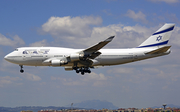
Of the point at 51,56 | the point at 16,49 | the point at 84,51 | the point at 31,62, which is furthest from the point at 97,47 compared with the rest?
the point at 16,49

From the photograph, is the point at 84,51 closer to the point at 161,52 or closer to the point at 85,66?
the point at 85,66

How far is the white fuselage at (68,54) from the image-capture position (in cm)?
4759

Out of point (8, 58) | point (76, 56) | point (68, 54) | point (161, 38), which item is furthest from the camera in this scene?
point (161, 38)

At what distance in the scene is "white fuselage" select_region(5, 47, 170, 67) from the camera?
47.6m

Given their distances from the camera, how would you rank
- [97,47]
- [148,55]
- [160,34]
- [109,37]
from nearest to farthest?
[109,37]
[97,47]
[148,55]
[160,34]

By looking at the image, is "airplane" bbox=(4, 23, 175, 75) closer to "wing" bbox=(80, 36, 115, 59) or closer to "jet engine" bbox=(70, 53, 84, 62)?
"wing" bbox=(80, 36, 115, 59)

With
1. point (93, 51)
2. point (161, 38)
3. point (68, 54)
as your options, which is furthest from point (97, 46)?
point (161, 38)

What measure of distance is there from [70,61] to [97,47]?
614 cm

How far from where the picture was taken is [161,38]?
166 ft

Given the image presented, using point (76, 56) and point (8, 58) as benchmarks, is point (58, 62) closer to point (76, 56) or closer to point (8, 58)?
point (76, 56)

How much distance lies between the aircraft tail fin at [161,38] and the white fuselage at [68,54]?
7.47 feet

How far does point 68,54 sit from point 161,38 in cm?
1916

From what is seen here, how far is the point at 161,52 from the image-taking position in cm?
4684

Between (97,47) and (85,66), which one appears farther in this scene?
(85,66)
